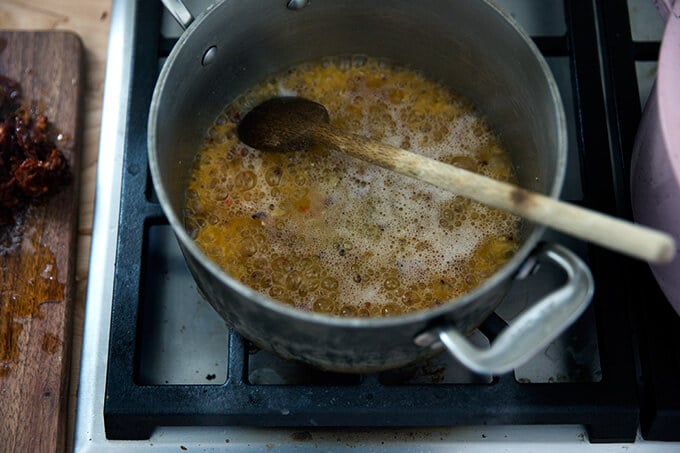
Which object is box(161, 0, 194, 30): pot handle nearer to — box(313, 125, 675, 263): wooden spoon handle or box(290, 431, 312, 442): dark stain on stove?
box(313, 125, 675, 263): wooden spoon handle

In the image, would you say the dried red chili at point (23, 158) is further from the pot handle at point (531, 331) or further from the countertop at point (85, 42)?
the pot handle at point (531, 331)

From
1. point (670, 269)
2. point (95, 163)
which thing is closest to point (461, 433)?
point (670, 269)

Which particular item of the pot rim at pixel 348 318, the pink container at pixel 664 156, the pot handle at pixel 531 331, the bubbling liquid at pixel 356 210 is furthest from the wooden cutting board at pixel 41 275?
the pink container at pixel 664 156

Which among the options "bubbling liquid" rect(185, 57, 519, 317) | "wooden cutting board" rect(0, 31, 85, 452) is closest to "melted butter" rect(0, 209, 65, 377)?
"wooden cutting board" rect(0, 31, 85, 452)

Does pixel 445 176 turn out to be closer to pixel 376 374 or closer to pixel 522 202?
pixel 522 202

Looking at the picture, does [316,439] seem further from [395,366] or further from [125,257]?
[125,257]

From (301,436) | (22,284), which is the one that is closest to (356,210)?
(301,436)
